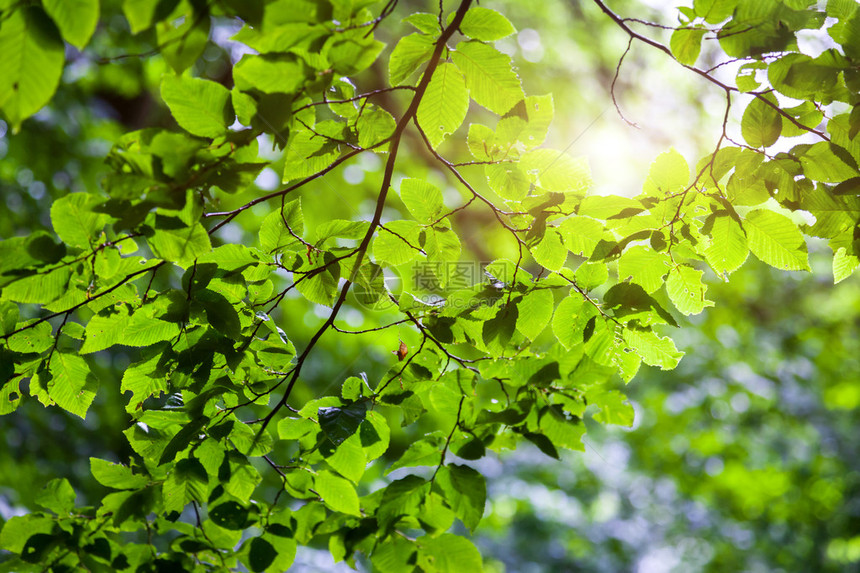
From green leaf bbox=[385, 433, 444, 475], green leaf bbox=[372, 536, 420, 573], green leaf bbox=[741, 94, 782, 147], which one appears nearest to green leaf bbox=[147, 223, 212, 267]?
green leaf bbox=[385, 433, 444, 475]

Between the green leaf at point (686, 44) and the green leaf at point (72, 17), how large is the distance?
855 millimetres

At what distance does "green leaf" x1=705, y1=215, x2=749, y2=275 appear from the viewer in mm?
953

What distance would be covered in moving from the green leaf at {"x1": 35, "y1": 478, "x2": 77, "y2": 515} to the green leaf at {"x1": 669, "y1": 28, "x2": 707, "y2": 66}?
1464mm

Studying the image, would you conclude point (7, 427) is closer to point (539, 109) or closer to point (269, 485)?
point (269, 485)

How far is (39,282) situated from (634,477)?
7.38 meters

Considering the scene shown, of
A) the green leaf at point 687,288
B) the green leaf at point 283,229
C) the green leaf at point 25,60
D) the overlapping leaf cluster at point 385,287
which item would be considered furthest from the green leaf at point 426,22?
the green leaf at point 687,288

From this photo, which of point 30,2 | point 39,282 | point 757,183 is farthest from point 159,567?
point 757,183

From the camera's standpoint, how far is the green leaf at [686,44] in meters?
0.91

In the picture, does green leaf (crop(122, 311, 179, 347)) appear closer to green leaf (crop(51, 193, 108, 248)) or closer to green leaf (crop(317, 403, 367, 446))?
green leaf (crop(51, 193, 108, 248))

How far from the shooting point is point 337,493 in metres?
1.06

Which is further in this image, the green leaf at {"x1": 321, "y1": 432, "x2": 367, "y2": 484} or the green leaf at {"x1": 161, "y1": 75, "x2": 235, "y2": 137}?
the green leaf at {"x1": 321, "y1": 432, "x2": 367, "y2": 484}

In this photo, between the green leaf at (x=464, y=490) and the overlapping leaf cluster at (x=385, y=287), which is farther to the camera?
the green leaf at (x=464, y=490)

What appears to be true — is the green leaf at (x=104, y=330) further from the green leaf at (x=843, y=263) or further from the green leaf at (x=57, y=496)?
the green leaf at (x=843, y=263)

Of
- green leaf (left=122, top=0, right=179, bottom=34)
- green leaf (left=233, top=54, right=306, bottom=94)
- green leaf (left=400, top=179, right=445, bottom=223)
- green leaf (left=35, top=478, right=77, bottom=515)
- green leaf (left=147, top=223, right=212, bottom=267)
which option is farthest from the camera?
green leaf (left=35, top=478, right=77, bottom=515)
